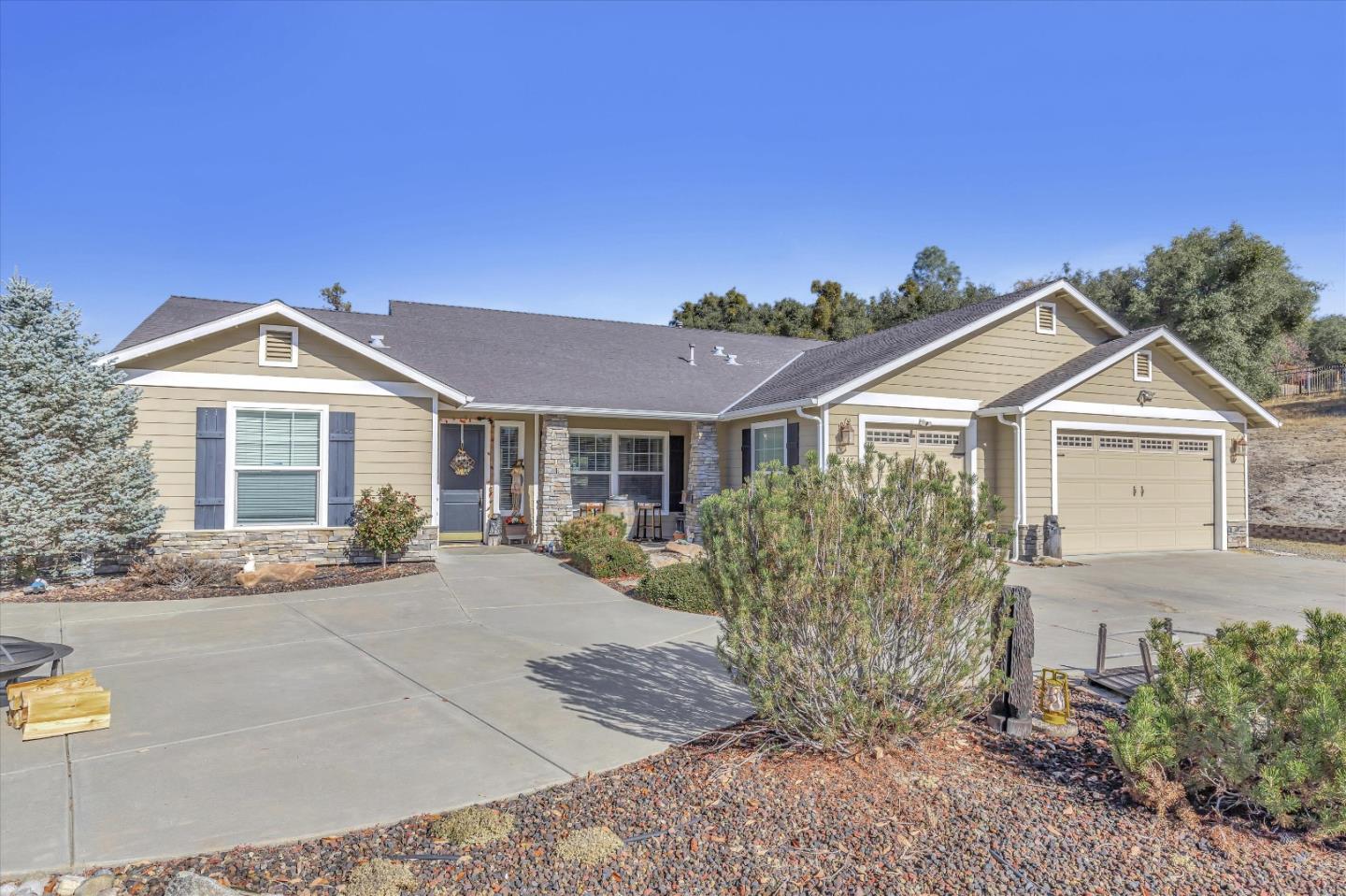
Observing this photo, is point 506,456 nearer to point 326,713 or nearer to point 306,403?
point 306,403

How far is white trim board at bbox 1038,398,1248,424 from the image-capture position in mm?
13273

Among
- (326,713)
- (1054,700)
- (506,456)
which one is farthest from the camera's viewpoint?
(506,456)

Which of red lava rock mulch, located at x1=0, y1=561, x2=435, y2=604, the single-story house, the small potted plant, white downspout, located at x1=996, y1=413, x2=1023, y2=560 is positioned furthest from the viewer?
the small potted plant

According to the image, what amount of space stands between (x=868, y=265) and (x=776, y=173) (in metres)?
15.7

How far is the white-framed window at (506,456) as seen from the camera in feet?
45.2

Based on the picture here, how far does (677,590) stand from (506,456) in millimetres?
6619

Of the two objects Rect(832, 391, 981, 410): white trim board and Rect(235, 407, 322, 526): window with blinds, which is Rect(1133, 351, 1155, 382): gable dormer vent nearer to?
Rect(832, 391, 981, 410): white trim board

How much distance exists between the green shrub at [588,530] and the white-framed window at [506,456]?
7.46 feet

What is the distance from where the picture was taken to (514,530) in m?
13.7

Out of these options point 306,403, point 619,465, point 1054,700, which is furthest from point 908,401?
point 306,403

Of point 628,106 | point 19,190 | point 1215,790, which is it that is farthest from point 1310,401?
point 19,190

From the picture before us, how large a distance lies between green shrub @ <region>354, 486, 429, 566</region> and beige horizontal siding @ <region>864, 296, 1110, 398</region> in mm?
7817

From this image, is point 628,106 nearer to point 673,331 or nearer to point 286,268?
point 673,331

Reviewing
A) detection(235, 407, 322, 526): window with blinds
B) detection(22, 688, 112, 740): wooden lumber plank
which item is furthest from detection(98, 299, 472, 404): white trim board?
detection(22, 688, 112, 740): wooden lumber plank
